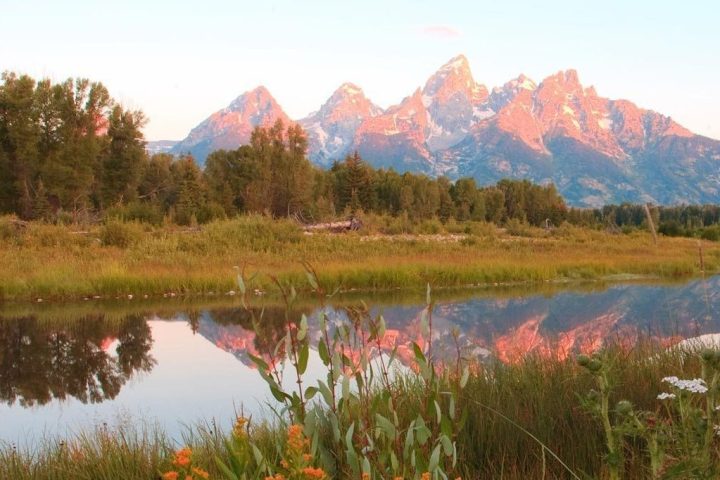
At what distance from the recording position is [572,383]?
4.86 meters

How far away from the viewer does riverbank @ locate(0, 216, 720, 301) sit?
50.0ft

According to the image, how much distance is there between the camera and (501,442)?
4055 mm

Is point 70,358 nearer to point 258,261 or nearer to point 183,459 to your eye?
point 183,459

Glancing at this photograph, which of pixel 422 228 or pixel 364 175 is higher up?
pixel 364 175

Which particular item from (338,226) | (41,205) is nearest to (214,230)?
(338,226)

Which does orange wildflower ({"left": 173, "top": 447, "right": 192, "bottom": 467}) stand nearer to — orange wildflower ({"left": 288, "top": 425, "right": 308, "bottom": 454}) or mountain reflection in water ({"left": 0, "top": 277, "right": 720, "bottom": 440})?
orange wildflower ({"left": 288, "top": 425, "right": 308, "bottom": 454})

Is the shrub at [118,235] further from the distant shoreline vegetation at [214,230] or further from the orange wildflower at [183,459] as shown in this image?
the orange wildflower at [183,459]

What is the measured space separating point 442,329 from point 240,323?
129 inches

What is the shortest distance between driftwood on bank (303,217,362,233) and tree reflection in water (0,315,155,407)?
15.8m

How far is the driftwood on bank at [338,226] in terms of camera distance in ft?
91.8

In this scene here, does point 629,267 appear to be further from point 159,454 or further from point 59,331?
point 159,454

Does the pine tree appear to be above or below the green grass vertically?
above

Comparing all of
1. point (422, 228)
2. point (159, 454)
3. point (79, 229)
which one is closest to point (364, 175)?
point (422, 228)

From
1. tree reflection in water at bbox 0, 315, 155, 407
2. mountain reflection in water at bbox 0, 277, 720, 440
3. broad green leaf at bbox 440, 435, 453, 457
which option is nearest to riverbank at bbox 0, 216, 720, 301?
mountain reflection in water at bbox 0, 277, 720, 440
